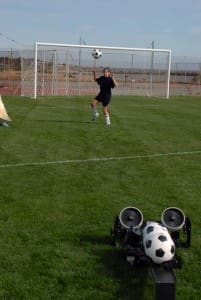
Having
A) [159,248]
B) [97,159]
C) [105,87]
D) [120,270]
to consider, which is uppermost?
[105,87]

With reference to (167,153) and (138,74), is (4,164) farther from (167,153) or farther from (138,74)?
(138,74)

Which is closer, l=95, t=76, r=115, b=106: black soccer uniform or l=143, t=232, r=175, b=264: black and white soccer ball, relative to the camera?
l=143, t=232, r=175, b=264: black and white soccer ball

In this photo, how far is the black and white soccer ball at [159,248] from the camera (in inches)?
182

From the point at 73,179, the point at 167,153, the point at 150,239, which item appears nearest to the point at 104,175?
the point at 73,179

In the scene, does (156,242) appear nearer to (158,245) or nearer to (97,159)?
(158,245)

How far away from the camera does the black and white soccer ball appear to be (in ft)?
15.1

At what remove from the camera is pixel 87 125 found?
17312 millimetres

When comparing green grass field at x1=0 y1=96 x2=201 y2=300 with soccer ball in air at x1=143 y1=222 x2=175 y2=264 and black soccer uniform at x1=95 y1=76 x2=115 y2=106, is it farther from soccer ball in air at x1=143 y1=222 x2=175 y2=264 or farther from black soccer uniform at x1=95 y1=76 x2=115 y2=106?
black soccer uniform at x1=95 y1=76 x2=115 y2=106

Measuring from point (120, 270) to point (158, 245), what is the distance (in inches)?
25.2

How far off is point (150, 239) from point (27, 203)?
2986 millimetres

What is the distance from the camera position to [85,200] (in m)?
7.59

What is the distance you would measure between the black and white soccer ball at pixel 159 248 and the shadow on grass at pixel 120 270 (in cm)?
32

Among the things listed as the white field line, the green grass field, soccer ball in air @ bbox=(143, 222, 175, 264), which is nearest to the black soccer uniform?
the green grass field

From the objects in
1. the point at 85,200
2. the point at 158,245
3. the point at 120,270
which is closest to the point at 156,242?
the point at 158,245
